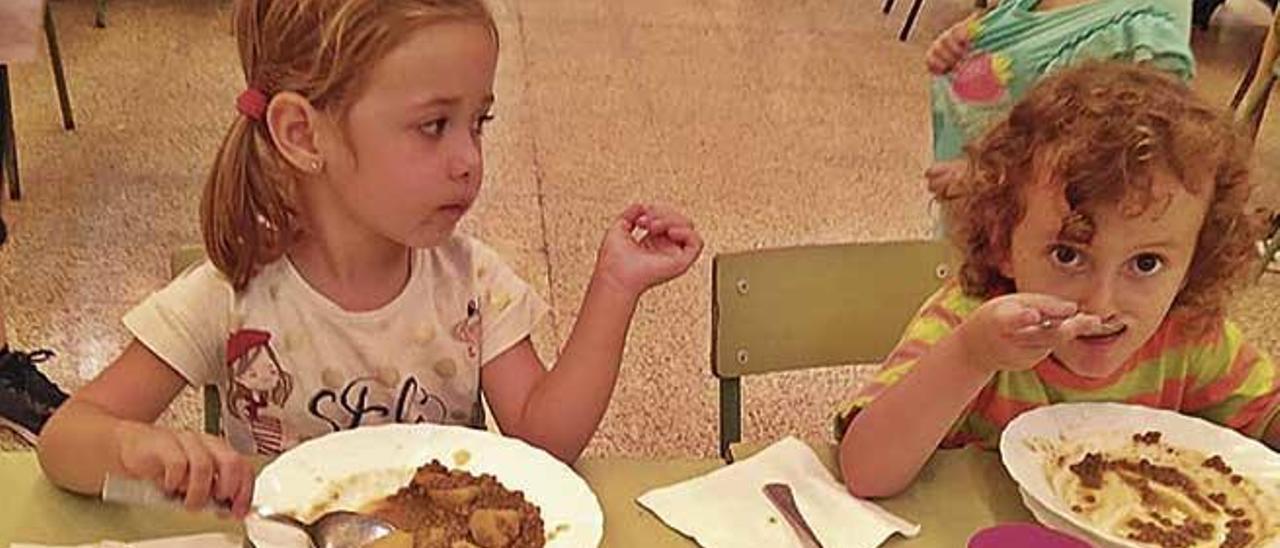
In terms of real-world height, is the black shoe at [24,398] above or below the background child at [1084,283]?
below

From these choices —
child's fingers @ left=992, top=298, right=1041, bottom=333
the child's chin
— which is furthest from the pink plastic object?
the child's chin

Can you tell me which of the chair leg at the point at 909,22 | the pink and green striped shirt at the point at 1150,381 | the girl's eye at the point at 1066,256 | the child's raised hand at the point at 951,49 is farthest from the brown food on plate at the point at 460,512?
the chair leg at the point at 909,22

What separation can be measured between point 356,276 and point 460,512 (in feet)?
0.96

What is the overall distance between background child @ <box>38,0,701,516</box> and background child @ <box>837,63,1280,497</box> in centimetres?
23

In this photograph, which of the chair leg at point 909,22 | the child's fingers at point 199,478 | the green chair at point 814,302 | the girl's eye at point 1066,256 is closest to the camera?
the child's fingers at point 199,478

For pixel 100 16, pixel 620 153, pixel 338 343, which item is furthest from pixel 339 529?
pixel 100 16

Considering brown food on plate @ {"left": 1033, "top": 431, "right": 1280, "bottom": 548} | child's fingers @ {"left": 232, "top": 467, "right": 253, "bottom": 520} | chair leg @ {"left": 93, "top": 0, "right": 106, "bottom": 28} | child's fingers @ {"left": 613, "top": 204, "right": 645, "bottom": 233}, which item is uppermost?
child's fingers @ {"left": 613, "top": 204, "right": 645, "bottom": 233}

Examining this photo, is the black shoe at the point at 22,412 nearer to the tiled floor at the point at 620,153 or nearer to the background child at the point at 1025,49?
the tiled floor at the point at 620,153

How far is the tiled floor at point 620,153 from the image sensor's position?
8.63 feet

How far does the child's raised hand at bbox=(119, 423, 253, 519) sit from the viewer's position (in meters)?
1.04

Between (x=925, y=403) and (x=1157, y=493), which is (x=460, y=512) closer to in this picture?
(x=925, y=403)

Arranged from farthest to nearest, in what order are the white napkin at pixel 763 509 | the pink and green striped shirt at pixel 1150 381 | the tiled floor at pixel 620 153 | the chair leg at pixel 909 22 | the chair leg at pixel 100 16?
the chair leg at pixel 909 22 < the chair leg at pixel 100 16 < the tiled floor at pixel 620 153 < the pink and green striped shirt at pixel 1150 381 < the white napkin at pixel 763 509

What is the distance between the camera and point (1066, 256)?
4.11 feet

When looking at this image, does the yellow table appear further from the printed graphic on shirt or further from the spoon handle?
the printed graphic on shirt
